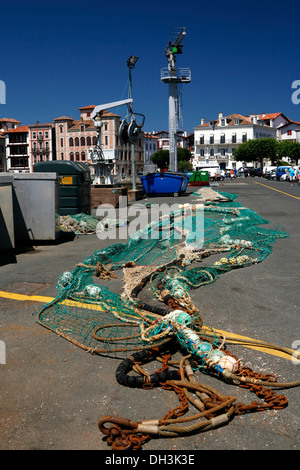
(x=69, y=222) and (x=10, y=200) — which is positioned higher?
(x=10, y=200)

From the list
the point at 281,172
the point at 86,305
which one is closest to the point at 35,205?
the point at 86,305

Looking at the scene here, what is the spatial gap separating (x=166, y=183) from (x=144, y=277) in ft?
63.1

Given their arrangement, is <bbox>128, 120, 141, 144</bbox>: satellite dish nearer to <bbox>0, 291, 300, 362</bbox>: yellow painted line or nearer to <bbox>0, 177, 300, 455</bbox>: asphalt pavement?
<bbox>0, 177, 300, 455</bbox>: asphalt pavement

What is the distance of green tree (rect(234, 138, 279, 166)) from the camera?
9706 centimetres

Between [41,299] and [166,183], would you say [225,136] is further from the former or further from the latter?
[41,299]

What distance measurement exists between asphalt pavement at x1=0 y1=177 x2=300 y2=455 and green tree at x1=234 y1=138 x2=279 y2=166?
96071 millimetres

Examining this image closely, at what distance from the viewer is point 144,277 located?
614 cm

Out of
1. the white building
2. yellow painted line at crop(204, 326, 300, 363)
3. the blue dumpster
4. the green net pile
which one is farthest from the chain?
the white building

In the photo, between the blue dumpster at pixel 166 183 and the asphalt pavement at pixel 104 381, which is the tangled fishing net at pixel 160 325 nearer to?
the asphalt pavement at pixel 104 381

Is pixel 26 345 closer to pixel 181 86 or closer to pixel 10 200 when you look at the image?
pixel 10 200

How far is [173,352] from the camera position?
3.95 m

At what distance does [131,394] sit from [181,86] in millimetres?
54937

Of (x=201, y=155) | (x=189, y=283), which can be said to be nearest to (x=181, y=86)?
(x=189, y=283)

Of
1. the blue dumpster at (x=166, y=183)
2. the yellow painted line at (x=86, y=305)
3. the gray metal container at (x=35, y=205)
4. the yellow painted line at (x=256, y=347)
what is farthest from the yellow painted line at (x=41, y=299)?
the blue dumpster at (x=166, y=183)
